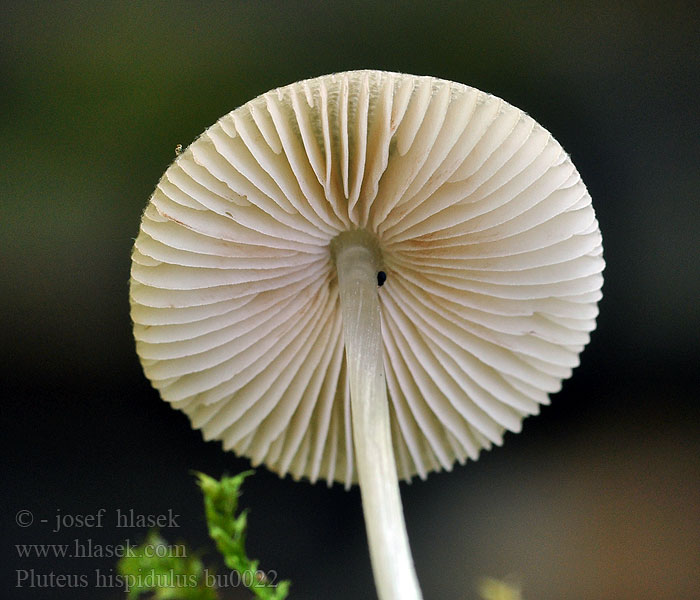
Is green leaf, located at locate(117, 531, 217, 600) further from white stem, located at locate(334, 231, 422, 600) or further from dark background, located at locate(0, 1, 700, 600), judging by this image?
dark background, located at locate(0, 1, 700, 600)

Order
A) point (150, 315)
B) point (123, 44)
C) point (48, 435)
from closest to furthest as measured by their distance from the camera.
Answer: point (150, 315) < point (123, 44) < point (48, 435)

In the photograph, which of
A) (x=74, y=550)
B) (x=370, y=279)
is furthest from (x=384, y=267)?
(x=74, y=550)

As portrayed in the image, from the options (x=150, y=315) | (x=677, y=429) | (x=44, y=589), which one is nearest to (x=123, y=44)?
(x=150, y=315)

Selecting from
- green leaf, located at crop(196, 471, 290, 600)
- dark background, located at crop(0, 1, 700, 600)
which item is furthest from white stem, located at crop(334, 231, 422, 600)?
dark background, located at crop(0, 1, 700, 600)

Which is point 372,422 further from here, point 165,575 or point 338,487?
point 338,487

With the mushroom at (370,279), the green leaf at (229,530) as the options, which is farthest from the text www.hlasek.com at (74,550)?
the green leaf at (229,530)

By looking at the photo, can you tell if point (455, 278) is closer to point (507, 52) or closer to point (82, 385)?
point (507, 52)
